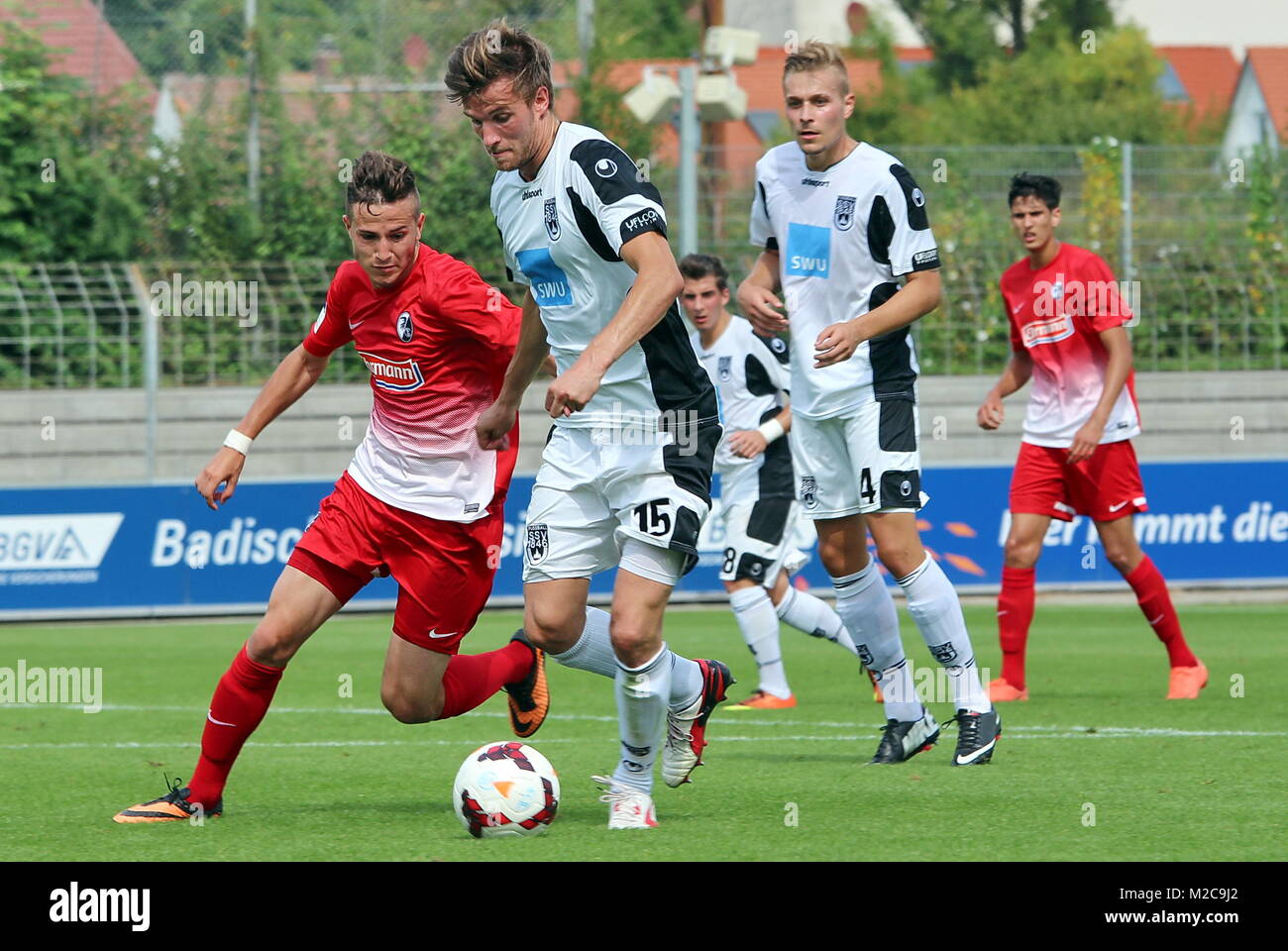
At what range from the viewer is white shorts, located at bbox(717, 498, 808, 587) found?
970 cm

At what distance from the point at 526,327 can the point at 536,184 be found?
0.56 metres

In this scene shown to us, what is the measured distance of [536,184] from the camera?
539cm

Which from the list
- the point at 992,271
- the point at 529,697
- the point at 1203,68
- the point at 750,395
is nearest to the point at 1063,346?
the point at 750,395

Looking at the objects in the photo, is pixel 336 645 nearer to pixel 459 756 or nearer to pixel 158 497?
pixel 158 497

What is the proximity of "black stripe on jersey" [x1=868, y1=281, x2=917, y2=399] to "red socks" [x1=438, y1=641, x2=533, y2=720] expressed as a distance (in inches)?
62.3

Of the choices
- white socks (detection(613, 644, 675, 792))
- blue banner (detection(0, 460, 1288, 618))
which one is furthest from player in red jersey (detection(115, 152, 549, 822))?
blue banner (detection(0, 460, 1288, 618))

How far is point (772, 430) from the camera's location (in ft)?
31.0

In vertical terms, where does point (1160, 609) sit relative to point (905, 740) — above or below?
below

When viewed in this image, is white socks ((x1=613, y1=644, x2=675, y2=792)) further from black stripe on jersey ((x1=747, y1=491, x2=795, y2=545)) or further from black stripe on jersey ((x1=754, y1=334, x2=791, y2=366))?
black stripe on jersey ((x1=754, y1=334, x2=791, y2=366))

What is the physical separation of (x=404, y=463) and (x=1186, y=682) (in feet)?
15.8

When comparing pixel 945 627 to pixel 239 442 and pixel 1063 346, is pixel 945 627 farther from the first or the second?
pixel 1063 346

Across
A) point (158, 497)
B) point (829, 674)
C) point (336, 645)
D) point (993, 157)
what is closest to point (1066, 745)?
point (829, 674)

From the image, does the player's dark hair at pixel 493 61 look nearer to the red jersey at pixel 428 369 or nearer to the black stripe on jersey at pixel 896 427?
the red jersey at pixel 428 369

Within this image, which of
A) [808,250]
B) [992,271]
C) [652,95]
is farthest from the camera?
[992,271]
